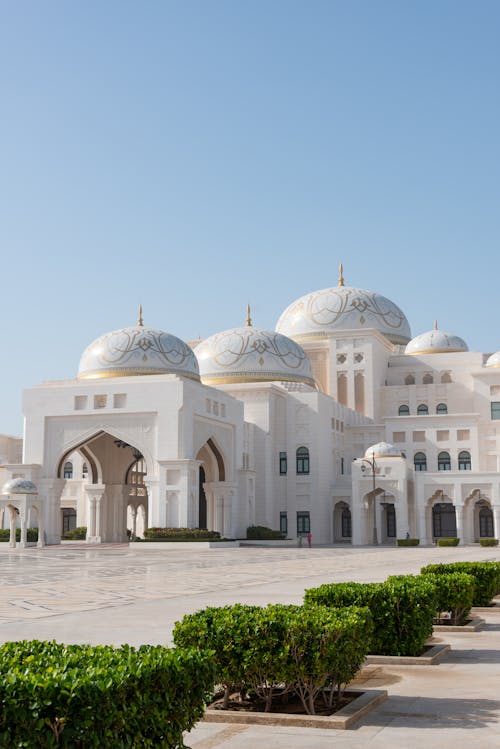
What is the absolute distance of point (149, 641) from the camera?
9258 mm

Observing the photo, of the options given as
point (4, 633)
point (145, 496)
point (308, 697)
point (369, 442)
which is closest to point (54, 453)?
point (145, 496)

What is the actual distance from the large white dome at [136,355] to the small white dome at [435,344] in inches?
873

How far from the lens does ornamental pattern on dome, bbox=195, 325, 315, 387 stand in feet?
186

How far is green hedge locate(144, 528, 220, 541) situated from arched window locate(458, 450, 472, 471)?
20871 mm

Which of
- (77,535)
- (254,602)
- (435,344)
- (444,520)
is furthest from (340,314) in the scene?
(254,602)

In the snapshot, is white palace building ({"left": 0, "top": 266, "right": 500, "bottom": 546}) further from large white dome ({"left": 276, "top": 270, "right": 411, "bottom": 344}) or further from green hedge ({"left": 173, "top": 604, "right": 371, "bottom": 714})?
green hedge ({"left": 173, "top": 604, "right": 371, "bottom": 714})

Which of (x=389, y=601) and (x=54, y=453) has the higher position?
(x=54, y=453)

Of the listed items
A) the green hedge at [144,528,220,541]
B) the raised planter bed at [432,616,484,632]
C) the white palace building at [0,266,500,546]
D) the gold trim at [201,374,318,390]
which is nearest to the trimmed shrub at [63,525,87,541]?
the white palace building at [0,266,500,546]

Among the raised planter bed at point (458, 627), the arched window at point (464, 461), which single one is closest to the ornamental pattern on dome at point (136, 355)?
the arched window at point (464, 461)

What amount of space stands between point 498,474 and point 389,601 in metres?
43.7

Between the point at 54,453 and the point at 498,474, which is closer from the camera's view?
the point at 54,453

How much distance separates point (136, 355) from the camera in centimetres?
4828

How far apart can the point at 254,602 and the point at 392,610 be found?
5.47 metres

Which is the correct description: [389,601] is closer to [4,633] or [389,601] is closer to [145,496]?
[4,633]
